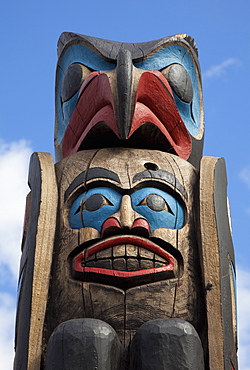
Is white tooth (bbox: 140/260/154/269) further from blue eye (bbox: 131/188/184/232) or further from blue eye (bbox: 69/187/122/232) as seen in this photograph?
blue eye (bbox: 69/187/122/232)

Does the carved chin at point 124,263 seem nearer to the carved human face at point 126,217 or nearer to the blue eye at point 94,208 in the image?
the carved human face at point 126,217

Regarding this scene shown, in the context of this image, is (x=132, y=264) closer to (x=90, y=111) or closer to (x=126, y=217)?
(x=126, y=217)

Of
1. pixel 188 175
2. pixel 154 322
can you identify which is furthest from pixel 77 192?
pixel 154 322

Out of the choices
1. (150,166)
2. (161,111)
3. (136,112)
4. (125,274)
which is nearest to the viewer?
(125,274)

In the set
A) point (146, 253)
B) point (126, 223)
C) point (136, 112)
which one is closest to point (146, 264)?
point (146, 253)

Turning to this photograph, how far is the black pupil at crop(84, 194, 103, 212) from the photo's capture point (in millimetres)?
4543

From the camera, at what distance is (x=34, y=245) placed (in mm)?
4340

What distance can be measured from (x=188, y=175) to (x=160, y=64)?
1106 millimetres

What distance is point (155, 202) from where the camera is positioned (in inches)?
180

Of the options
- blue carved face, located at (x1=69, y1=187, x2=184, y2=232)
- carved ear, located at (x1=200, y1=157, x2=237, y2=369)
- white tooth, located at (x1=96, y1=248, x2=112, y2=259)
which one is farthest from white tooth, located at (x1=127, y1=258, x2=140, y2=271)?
carved ear, located at (x1=200, y1=157, x2=237, y2=369)

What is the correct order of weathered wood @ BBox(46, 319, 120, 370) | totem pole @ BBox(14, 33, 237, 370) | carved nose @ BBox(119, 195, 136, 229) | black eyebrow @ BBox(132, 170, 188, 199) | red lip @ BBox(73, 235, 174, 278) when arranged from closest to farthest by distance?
weathered wood @ BBox(46, 319, 120, 370)
totem pole @ BBox(14, 33, 237, 370)
red lip @ BBox(73, 235, 174, 278)
carved nose @ BBox(119, 195, 136, 229)
black eyebrow @ BBox(132, 170, 188, 199)

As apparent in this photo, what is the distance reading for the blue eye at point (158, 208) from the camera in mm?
4496

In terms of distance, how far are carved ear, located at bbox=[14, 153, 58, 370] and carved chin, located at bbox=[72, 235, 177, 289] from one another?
0.23 m

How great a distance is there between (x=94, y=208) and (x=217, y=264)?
885 mm
